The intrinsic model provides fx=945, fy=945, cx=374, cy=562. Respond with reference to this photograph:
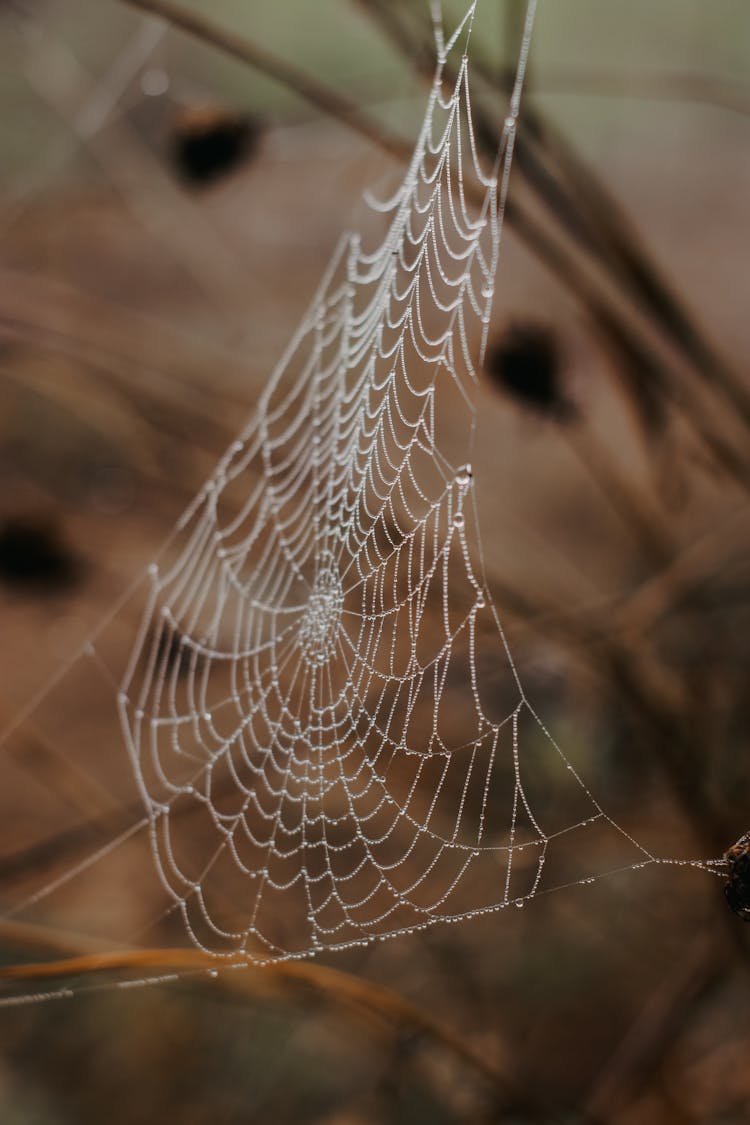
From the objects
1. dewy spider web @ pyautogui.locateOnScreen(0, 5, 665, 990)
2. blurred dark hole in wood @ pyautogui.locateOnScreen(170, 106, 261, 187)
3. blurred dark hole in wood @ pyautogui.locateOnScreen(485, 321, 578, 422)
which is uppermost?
blurred dark hole in wood @ pyautogui.locateOnScreen(170, 106, 261, 187)

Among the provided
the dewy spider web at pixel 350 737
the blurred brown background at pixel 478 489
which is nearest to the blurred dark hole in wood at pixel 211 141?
the blurred brown background at pixel 478 489

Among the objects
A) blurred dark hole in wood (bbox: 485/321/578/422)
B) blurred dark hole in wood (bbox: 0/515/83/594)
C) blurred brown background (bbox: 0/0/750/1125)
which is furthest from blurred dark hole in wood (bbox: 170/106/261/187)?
blurred dark hole in wood (bbox: 0/515/83/594)

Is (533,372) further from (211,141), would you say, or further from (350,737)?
(350,737)

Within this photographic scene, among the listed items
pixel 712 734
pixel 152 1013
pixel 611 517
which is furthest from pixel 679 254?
pixel 152 1013

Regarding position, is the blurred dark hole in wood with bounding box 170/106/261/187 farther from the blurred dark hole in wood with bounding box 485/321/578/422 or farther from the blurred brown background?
the blurred dark hole in wood with bounding box 485/321/578/422

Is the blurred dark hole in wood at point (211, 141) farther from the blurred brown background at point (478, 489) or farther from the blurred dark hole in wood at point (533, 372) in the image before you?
the blurred dark hole in wood at point (533, 372)

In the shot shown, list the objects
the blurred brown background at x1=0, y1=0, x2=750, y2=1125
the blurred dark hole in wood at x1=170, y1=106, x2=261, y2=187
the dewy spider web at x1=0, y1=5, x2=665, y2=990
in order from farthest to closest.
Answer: the dewy spider web at x1=0, y1=5, x2=665, y2=990
the blurred brown background at x1=0, y1=0, x2=750, y2=1125
the blurred dark hole in wood at x1=170, y1=106, x2=261, y2=187
